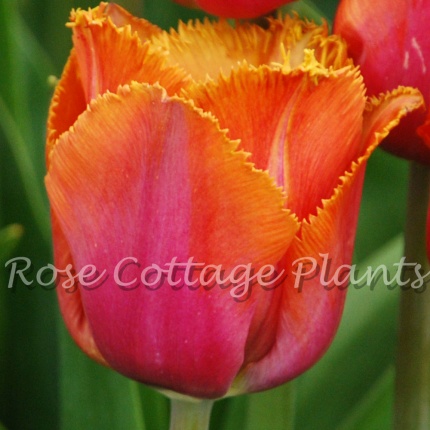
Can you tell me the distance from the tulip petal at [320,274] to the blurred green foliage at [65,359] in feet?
0.33

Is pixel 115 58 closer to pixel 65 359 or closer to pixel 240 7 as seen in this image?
pixel 240 7

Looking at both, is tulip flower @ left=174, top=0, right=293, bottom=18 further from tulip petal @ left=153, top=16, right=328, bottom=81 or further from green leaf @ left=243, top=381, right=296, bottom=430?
green leaf @ left=243, top=381, right=296, bottom=430

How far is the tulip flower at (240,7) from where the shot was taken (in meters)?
0.37

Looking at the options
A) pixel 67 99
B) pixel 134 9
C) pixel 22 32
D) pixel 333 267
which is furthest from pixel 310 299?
pixel 22 32

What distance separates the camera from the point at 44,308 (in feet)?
1.74

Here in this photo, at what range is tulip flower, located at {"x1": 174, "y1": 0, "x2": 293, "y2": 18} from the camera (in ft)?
1.22

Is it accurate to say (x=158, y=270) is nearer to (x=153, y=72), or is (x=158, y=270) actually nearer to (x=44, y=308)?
(x=153, y=72)

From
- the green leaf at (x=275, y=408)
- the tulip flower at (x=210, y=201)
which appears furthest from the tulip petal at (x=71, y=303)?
the green leaf at (x=275, y=408)

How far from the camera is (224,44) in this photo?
0.39 meters

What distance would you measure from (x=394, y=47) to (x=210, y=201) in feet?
0.32

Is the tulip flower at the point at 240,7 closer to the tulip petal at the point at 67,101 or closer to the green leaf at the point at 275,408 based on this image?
the tulip petal at the point at 67,101

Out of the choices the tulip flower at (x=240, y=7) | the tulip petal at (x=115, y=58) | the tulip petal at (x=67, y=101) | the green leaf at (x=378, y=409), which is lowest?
the green leaf at (x=378, y=409)

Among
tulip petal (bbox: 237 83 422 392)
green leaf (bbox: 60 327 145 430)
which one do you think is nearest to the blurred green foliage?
green leaf (bbox: 60 327 145 430)

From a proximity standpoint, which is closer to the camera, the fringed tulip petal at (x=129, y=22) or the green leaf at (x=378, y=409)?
the fringed tulip petal at (x=129, y=22)
